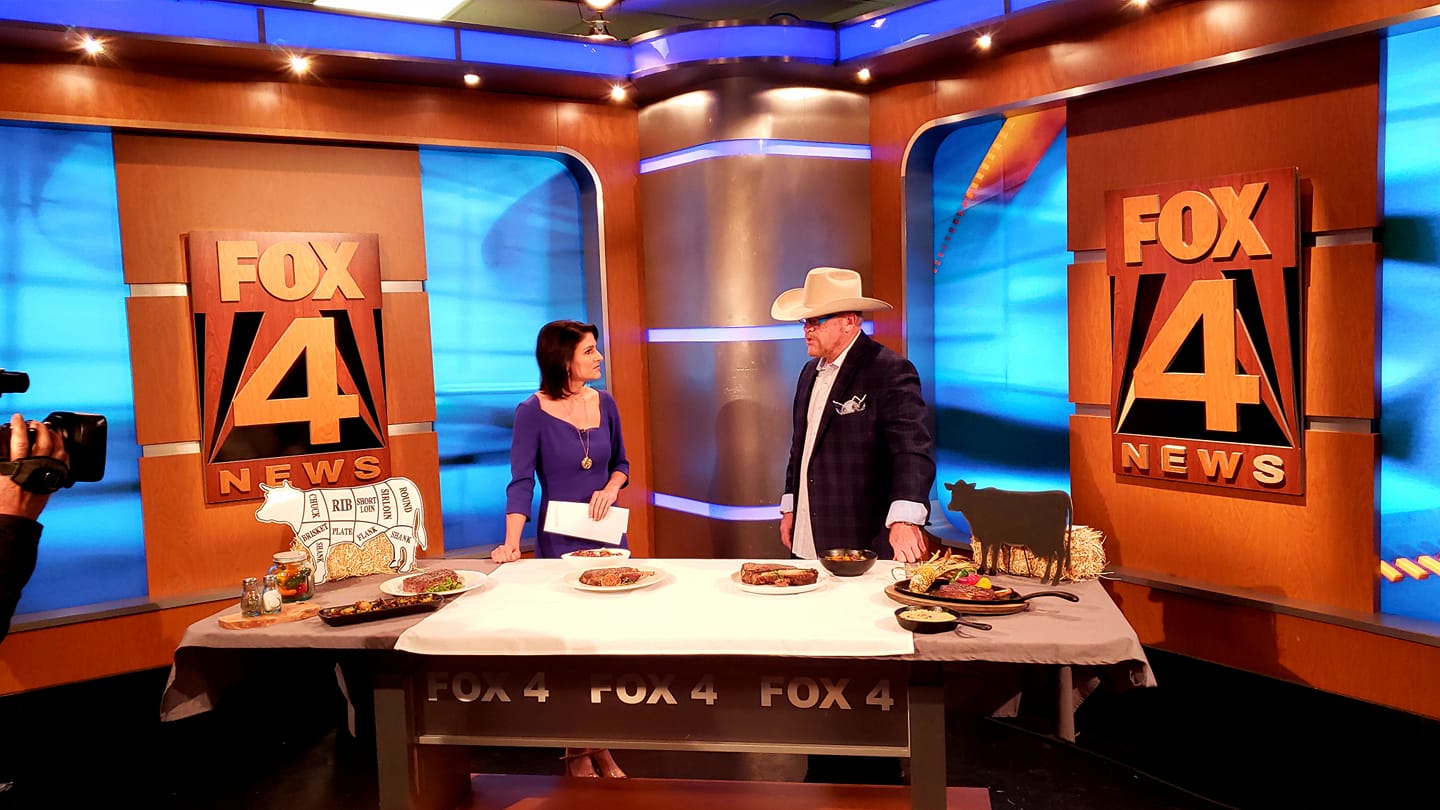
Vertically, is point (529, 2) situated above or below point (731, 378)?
above

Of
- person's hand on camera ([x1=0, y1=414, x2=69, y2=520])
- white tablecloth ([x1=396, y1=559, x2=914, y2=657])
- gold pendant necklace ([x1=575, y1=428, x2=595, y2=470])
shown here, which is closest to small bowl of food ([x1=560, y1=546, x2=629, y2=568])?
white tablecloth ([x1=396, y1=559, x2=914, y2=657])

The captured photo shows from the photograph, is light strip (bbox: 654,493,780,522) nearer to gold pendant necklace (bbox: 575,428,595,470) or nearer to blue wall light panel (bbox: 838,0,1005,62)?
gold pendant necklace (bbox: 575,428,595,470)

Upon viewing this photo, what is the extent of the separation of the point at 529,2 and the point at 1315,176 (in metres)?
4.61

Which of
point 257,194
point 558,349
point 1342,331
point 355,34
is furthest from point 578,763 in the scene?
point 355,34

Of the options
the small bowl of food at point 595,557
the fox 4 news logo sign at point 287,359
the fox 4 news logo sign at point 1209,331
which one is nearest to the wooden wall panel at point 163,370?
the fox 4 news logo sign at point 287,359

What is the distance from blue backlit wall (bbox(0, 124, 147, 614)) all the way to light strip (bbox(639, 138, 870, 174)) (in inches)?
101

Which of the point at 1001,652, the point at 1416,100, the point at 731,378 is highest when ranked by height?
the point at 1416,100

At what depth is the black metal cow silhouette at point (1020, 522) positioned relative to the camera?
2596 mm

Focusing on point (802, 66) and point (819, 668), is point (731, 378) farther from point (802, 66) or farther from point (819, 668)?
point (819, 668)

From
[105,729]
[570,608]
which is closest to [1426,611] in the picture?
[570,608]

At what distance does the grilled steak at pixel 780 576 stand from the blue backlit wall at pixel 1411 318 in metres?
2.14

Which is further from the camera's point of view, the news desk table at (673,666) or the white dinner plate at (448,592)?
the white dinner plate at (448,592)

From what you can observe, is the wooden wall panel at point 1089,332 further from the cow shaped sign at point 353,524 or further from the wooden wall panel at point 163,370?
the wooden wall panel at point 163,370

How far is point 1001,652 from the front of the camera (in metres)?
2.18
